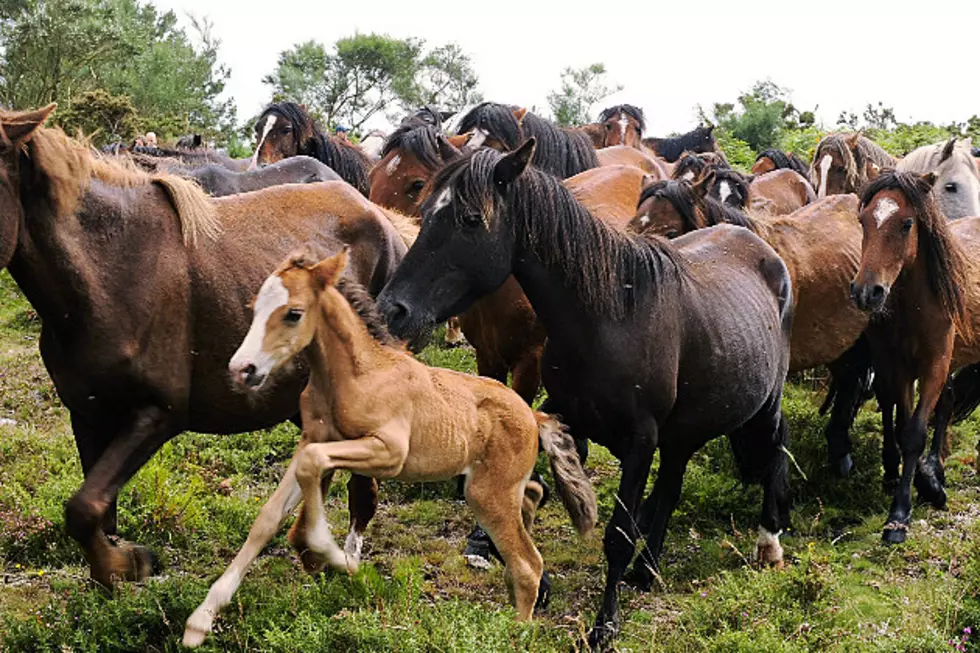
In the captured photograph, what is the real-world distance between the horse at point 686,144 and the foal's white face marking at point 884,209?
9.15 meters

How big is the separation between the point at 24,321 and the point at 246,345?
30.9ft

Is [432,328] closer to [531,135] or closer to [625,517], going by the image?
[625,517]

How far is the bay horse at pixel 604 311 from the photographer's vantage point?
5375mm

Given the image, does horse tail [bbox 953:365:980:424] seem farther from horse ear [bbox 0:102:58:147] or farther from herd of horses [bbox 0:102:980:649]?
horse ear [bbox 0:102:58:147]

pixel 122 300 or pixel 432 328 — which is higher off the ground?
pixel 122 300

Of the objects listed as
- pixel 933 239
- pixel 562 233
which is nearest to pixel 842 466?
pixel 933 239

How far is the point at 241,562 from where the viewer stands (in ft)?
14.2

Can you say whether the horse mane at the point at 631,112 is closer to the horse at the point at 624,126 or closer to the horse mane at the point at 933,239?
the horse at the point at 624,126

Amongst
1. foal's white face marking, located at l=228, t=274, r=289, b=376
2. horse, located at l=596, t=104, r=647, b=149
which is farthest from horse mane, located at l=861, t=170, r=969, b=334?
horse, located at l=596, t=104, r=647, b=149

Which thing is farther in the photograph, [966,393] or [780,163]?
[780,163]

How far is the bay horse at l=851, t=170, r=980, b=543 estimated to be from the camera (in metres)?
7.53

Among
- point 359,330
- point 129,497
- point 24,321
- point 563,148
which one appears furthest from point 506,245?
point 24,321

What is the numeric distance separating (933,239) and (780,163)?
711 centimetres

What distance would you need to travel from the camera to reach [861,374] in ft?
30.2
